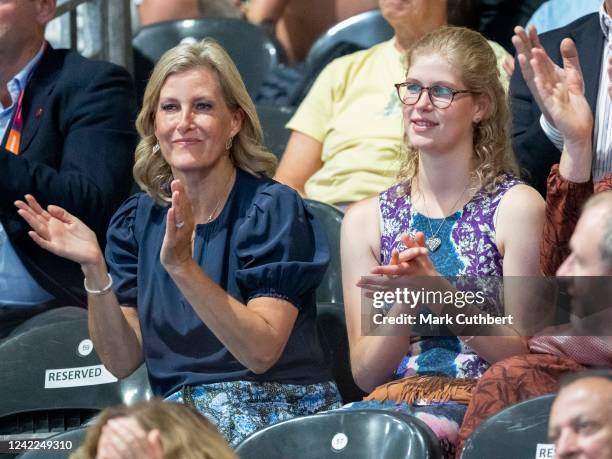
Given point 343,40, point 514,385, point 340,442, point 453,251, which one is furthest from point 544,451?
point 343,40

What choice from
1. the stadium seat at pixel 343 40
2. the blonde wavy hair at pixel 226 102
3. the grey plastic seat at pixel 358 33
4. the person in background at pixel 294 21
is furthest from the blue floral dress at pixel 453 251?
the person in background at pixel 294 21

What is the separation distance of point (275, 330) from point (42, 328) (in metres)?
0.70

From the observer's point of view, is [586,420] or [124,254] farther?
[124,254]

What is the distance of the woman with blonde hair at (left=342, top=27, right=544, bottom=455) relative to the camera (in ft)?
9.23

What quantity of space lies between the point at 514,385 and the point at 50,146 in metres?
1.58

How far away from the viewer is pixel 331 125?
399cm

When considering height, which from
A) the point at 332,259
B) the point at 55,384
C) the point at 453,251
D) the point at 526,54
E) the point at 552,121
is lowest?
the point at 55,384

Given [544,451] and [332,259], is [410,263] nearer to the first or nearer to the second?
[544,451]

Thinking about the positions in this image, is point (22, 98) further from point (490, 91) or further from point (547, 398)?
point (547, 398)

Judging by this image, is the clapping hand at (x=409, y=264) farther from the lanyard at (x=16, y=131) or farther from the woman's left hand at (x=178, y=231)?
the lanyard at (x=16, y=131)

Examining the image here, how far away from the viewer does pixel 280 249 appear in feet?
9.63

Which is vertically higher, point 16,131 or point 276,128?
point 16,131

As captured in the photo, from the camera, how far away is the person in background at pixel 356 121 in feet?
12.6

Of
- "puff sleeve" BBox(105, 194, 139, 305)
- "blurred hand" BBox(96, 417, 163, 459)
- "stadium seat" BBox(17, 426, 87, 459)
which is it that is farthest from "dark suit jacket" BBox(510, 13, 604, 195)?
"blurred hand" BBox(96, 417, 163, 459)
